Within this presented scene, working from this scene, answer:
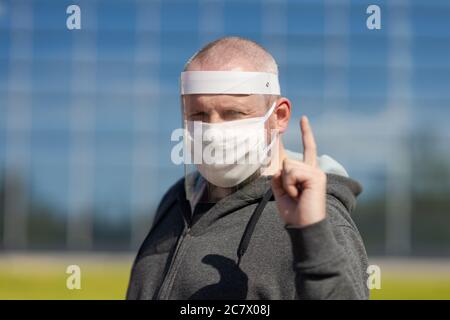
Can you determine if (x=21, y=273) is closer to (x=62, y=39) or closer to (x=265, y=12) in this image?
(x=62, y=39)

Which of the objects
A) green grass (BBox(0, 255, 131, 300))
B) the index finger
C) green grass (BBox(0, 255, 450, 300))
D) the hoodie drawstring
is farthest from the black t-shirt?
green grass (BBox(0, 255, 131, 300))

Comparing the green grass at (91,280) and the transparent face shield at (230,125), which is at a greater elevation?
the transparent face shield at (230,125)

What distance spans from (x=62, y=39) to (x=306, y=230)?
22.6 metres

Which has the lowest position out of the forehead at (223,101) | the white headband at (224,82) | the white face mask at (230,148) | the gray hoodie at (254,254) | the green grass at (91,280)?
the green grass at (91,280)

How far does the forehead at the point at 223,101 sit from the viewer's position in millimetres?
2742

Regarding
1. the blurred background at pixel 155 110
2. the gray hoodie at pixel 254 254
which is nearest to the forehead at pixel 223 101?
the gray hoodie at pixel 254 254

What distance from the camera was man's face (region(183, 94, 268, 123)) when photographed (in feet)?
9.00

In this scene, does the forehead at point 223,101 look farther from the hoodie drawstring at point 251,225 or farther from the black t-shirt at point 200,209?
the black t-shirt at point 200,209

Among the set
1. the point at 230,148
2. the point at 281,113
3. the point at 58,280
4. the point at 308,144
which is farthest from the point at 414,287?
the point at 308,144

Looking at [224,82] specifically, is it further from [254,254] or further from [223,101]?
[254,254]

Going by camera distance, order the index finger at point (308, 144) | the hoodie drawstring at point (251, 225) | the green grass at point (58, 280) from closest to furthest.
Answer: the index finger at point (308, 144) → the hoodie drawstring at point (251, 225) → the green grass at point (58, 280)

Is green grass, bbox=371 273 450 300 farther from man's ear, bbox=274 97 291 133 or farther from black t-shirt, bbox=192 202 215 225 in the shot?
man's ear, bbox=274 97 291 133

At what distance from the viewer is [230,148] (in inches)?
112

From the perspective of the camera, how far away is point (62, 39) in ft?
78.2
